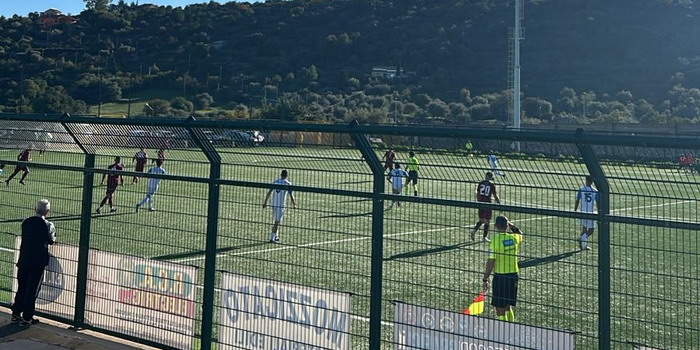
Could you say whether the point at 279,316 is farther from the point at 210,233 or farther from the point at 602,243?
the point at 602,243

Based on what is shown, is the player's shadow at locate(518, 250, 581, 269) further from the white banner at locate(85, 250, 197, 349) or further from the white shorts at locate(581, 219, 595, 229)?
the white banner at locate(85, 250, 197, 349)

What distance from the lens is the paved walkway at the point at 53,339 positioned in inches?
262

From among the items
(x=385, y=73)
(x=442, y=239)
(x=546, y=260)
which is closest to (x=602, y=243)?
(x=546, y=260)

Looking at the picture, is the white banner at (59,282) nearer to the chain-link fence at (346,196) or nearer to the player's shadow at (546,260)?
the chain-link fence at (346,196)

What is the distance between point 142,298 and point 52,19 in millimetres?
146707

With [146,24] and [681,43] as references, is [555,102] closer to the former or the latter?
[681,43]

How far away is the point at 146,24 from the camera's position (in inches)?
5655

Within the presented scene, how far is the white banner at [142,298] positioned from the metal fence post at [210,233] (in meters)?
0.16

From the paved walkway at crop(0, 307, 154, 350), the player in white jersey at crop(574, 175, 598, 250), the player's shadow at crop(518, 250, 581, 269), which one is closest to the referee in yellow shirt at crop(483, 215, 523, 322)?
the player's shadow at crop(518, 250, 581, 269)

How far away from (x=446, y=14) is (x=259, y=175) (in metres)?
135

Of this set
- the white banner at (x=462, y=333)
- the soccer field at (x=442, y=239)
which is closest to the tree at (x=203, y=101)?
the soccer field at (x=442, y=239)

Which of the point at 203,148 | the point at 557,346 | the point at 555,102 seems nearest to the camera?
the point at 557,346

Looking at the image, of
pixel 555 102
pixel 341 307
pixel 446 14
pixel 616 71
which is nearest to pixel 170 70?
pixel 446 14

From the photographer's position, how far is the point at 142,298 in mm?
6555
